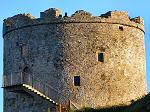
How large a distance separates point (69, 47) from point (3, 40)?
4.68 metres

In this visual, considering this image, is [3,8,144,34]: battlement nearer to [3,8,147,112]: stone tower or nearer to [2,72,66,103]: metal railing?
[3,8,147,112]: stone tower

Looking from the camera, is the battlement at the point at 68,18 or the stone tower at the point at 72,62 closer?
the stone tower at the point at 72,62

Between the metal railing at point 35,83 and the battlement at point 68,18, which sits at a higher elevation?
the battlement at point 68,18

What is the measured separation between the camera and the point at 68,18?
3238 cm

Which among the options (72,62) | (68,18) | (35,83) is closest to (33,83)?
(35,83)

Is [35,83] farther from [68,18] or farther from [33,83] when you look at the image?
[68,18]

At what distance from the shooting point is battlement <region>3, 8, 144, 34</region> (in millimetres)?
32406

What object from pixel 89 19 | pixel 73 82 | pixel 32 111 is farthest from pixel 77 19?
pixel 32 111

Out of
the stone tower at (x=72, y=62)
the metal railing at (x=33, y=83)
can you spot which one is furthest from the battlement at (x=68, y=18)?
the metal railing at (x=33, y=83)

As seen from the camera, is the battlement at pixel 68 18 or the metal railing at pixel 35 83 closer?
the metal railing at pixel 35 83

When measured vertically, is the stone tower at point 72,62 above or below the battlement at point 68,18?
below

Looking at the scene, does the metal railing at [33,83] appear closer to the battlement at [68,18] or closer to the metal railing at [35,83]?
the metal railing at [35,83]

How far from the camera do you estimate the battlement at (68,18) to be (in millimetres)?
32406

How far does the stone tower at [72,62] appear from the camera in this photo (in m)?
31.9
